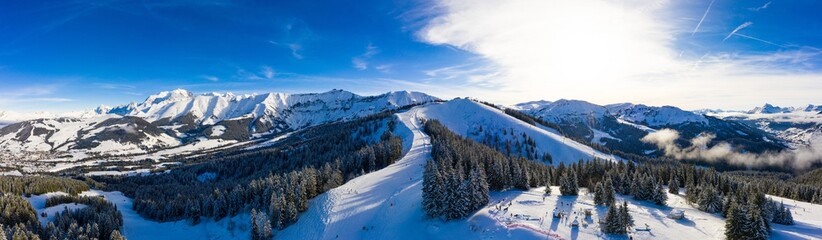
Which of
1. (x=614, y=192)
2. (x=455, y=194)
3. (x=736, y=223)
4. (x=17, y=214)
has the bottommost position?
(x=17, y=214)

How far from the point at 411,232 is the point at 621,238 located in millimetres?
30072

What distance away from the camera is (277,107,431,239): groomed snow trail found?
67.1 metres

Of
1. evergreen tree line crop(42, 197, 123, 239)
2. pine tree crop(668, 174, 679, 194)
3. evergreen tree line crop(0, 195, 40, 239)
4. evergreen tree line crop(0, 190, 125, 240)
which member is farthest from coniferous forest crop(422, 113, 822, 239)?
evergreen tree line crop(0, 195, 40, 239)

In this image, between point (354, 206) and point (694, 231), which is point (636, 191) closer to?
point (694, 231)

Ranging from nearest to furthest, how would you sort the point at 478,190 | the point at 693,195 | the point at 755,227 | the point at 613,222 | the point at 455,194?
the point at 755,227 < the point at 613,222 < the point at 455,194 < the point at 478,190 < the point at 693,195

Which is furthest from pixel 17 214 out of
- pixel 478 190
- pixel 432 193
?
pixel 478 190

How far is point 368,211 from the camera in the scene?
77188mm

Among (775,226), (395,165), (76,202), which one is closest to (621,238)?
(775,226)

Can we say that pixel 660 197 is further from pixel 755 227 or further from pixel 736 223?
pixel 755 227

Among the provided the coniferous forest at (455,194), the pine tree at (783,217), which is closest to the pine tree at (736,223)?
the coniferous forest at (455,194)

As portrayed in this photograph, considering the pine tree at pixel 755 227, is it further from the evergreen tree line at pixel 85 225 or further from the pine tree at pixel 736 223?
the evergreen tree line at pixel 85 225

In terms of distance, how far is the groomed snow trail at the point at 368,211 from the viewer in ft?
220

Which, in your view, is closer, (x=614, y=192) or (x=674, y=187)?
(x=614, y=192)

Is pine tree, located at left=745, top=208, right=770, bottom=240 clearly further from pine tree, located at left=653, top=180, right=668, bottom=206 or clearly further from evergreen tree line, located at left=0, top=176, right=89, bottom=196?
evergreen tree line, located at left=0, top=176, right=89, bottom=196
